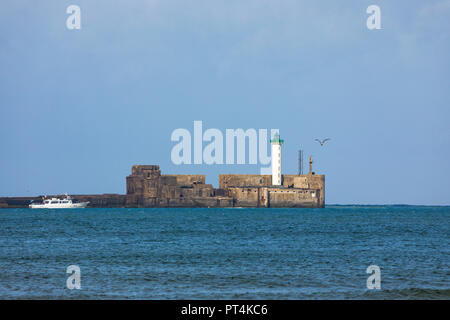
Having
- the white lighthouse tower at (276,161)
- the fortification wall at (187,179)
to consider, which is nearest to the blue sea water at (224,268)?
the white lighthouse tower at (276,161)

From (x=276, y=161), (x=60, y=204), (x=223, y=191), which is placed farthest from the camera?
(x=60, y=204)

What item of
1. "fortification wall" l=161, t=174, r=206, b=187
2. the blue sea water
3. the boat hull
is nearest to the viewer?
the blue sea water

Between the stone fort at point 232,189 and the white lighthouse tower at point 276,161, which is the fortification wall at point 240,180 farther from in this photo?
the white lighthouse tower at point 276,161

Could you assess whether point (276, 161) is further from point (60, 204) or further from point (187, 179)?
point (60, 204)

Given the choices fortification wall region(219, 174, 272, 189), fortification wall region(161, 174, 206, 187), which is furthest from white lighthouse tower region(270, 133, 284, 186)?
fortification wall region(161, 174, 206, 187)

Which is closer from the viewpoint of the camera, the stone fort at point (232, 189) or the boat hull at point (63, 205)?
the stone fort at point (232, 189)

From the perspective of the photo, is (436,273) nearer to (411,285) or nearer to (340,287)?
(411,285)

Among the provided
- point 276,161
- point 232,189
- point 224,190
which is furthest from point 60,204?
point 276,161

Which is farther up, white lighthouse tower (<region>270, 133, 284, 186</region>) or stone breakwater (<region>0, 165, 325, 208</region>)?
white lighthouse tower (<region>270, 133, 284, 186</region>)

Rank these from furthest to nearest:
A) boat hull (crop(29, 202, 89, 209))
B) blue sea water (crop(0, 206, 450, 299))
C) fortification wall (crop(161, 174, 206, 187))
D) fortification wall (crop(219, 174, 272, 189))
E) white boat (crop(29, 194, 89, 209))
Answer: white boat (crop(29, 194, 89, 209)), boat hull (crop(29, 202, 89, 209)), fortification wall (crop(161, 174, 206, 187)), fortification wall (crop(219, 174, 272, 189)), blue sea water (crop(0, 206, 450, 299))

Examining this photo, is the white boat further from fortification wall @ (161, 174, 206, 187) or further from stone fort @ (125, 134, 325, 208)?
fortification wall @ (161, 174, 206, 187)

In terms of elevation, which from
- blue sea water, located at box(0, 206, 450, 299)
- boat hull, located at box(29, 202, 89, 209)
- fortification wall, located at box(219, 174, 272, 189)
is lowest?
boat hull, located at box(29, 202, 89, 209)

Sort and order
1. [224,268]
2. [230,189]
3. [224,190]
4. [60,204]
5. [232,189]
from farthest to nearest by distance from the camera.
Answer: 1. [60,204]
2. [224,190]
3. [230,189]
4. [232,189]
5. [224,268]
